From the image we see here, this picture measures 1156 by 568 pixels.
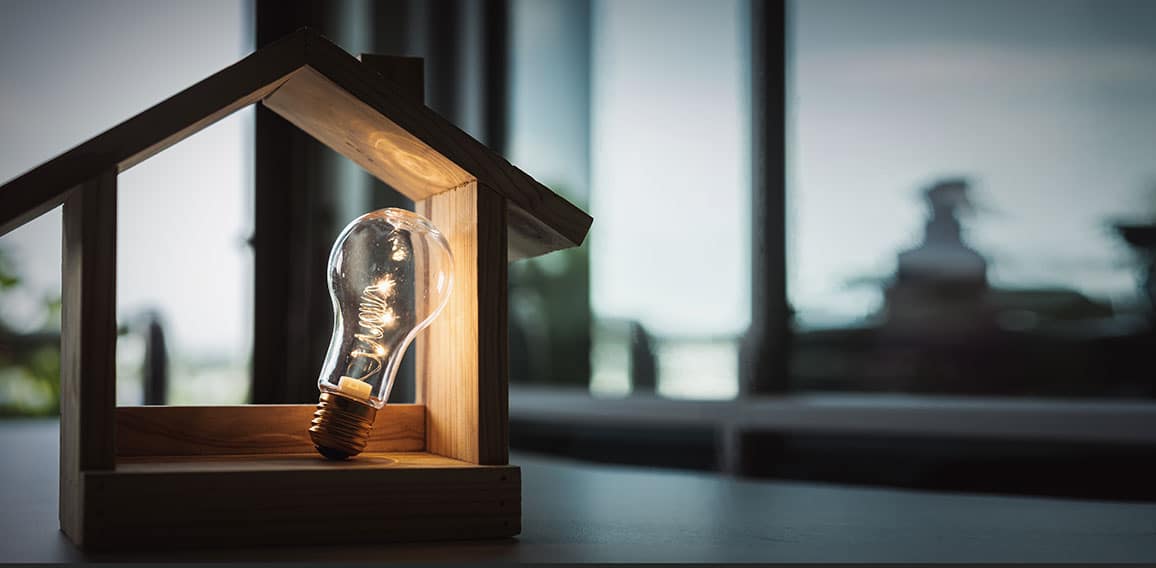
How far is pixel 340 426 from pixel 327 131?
0.88 ft

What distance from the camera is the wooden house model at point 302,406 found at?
30.1 inches

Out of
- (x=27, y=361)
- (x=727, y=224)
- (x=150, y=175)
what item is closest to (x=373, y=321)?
(x=727, y=224)

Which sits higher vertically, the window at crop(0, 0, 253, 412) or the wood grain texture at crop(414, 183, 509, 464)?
the window at crop(0, 0, 253, 412)

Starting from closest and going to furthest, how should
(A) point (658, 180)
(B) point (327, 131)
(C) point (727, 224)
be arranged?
1. (B) point (327, 131)
2. (C) point (727, 224)
3. (A) point (658, 180)

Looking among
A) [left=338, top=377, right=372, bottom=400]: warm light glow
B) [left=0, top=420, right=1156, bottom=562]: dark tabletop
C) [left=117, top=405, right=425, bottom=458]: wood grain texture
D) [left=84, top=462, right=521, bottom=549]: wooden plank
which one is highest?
[left=338, top=377, right=372, bottom=400]: warm light glow

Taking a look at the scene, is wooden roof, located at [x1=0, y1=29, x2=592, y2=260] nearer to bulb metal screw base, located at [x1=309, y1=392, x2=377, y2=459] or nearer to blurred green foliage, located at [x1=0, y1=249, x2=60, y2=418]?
bulb metal screw base, located at [x1=309, y1=392, x2=377, y2=459]

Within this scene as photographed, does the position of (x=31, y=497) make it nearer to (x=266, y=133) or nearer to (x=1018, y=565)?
(x=1018, y=565)

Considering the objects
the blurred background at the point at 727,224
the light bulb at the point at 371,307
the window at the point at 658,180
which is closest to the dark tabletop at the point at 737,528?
the light bulb at the point at 371,307

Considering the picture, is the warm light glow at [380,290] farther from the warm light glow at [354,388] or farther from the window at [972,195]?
the window at [972,195]

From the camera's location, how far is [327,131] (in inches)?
38.4

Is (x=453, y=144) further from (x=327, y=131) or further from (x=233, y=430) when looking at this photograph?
(x=233, y=430)

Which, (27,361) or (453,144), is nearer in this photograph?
(453,144)

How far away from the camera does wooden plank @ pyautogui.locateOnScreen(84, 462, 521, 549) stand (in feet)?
2.47

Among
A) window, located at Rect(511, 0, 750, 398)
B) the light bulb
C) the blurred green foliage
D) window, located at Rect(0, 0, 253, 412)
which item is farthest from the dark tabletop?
the blurred green foliage
